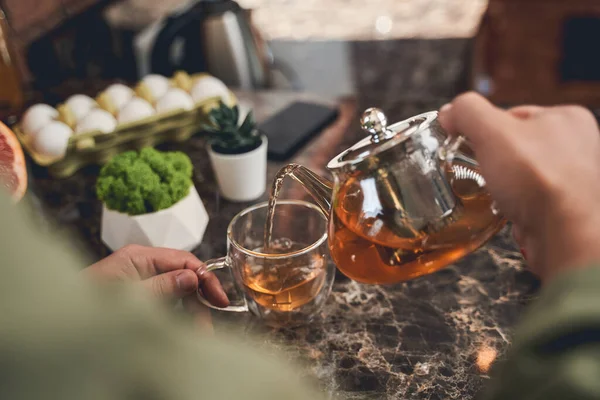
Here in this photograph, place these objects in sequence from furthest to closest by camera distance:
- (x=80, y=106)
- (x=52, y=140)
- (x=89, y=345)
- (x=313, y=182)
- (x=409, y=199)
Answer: (x=80, y=106), (x=52, y=140), (x=313, y=182), (x=409, y=199), (x=89, y=345)

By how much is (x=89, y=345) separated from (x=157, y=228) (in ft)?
Answer: 2.73

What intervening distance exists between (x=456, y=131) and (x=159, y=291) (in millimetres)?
469

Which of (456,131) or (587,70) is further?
(587,70)

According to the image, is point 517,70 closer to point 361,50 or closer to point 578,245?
point 361,50

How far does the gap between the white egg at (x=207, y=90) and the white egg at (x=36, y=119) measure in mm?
362

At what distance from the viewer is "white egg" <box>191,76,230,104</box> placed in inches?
59.0

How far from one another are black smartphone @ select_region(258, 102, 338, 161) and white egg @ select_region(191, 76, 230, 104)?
0.14 m

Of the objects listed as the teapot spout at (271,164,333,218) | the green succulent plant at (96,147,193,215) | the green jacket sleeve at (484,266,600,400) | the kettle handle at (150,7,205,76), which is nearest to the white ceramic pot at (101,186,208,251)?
the green succulent plant at (96,147,193,215)

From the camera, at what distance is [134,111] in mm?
1394

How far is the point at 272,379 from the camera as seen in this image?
9.7 inches

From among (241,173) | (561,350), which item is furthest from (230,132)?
(561,350)

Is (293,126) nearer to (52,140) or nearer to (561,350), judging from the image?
(52,140)

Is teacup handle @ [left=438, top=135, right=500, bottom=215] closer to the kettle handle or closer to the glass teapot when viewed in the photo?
the glass teapot

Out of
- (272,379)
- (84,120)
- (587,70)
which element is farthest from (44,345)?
(587,70)
